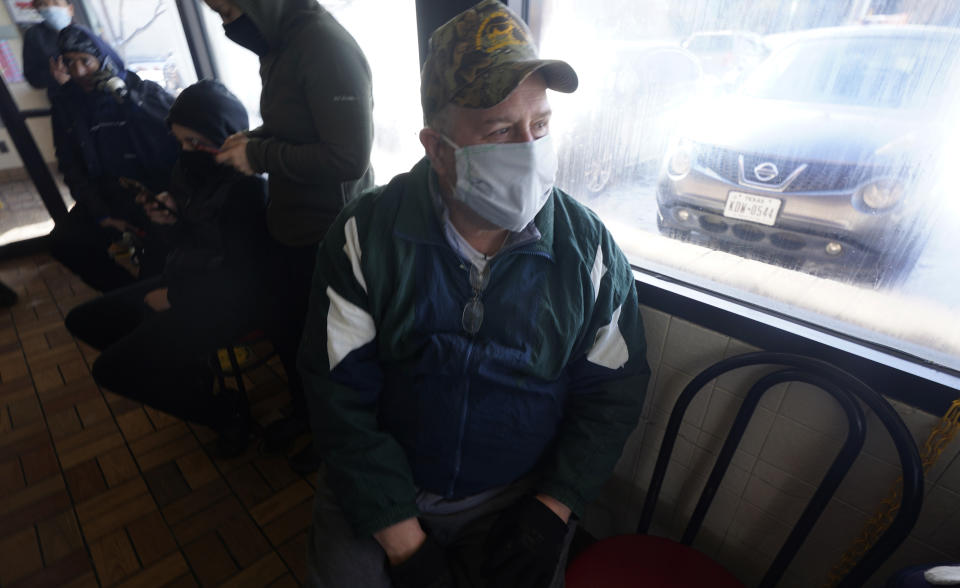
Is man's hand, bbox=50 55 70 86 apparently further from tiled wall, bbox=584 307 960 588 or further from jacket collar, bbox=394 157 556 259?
tiled wall, bbox=584 307 960 588

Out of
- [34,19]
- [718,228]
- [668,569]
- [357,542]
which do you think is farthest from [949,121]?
[34,19]

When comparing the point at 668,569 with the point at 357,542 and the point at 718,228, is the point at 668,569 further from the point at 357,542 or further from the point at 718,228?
the point at 718,228

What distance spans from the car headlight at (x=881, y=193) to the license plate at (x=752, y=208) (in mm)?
133

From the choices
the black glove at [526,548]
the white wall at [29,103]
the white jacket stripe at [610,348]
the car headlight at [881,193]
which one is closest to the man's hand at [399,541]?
the black glove at [526,548]

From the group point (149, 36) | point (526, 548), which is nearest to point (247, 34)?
point (526, 548)

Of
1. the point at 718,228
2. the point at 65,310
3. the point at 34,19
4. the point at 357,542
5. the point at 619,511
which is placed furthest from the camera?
the point at 34,19

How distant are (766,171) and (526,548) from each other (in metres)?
0.91

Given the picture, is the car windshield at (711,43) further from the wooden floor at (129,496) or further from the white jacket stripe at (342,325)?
the wooden floor at (129,496)

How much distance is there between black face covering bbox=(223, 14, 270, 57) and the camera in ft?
3.97

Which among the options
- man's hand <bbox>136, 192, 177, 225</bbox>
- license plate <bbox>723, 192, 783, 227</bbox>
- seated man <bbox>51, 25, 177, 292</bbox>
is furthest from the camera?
seated man <bbox>51, 25, 177, 292</bbox>

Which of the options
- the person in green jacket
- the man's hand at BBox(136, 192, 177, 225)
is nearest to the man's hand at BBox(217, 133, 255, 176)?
the person in green jacket

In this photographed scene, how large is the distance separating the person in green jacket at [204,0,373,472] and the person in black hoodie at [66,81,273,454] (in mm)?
105

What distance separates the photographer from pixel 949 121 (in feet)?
2.34

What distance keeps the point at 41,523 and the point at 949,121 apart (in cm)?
256
